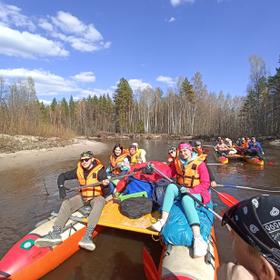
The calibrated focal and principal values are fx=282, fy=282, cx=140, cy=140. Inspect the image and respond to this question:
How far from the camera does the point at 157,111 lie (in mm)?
56062

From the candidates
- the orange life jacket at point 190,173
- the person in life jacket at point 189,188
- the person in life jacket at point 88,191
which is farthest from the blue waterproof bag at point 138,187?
the orange life jacket at point 190,173

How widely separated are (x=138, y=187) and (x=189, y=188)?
130cm

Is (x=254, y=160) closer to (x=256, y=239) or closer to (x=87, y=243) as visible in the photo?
(x=87, y=243)

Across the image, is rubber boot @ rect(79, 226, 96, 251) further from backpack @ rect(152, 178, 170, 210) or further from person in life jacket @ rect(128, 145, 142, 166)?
person in life jacket @ rect(128, 145, 142, 166)

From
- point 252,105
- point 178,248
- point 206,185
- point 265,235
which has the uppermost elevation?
point 252,105

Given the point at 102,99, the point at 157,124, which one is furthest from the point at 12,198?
the point at 102,99

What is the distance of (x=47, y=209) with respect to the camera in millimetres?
7816

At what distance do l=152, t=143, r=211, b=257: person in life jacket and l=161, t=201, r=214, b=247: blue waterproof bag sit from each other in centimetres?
7

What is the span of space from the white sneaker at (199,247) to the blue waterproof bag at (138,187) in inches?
84.4

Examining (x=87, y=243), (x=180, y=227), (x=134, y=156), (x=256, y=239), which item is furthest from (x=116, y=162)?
(x=256, y=239)

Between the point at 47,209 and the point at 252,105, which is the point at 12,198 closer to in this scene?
the point at 47,209

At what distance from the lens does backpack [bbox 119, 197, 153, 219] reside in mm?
4988

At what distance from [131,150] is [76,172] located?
396cm

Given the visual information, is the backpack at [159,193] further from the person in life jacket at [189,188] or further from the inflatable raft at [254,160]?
the inflatable raft at [254,160]
